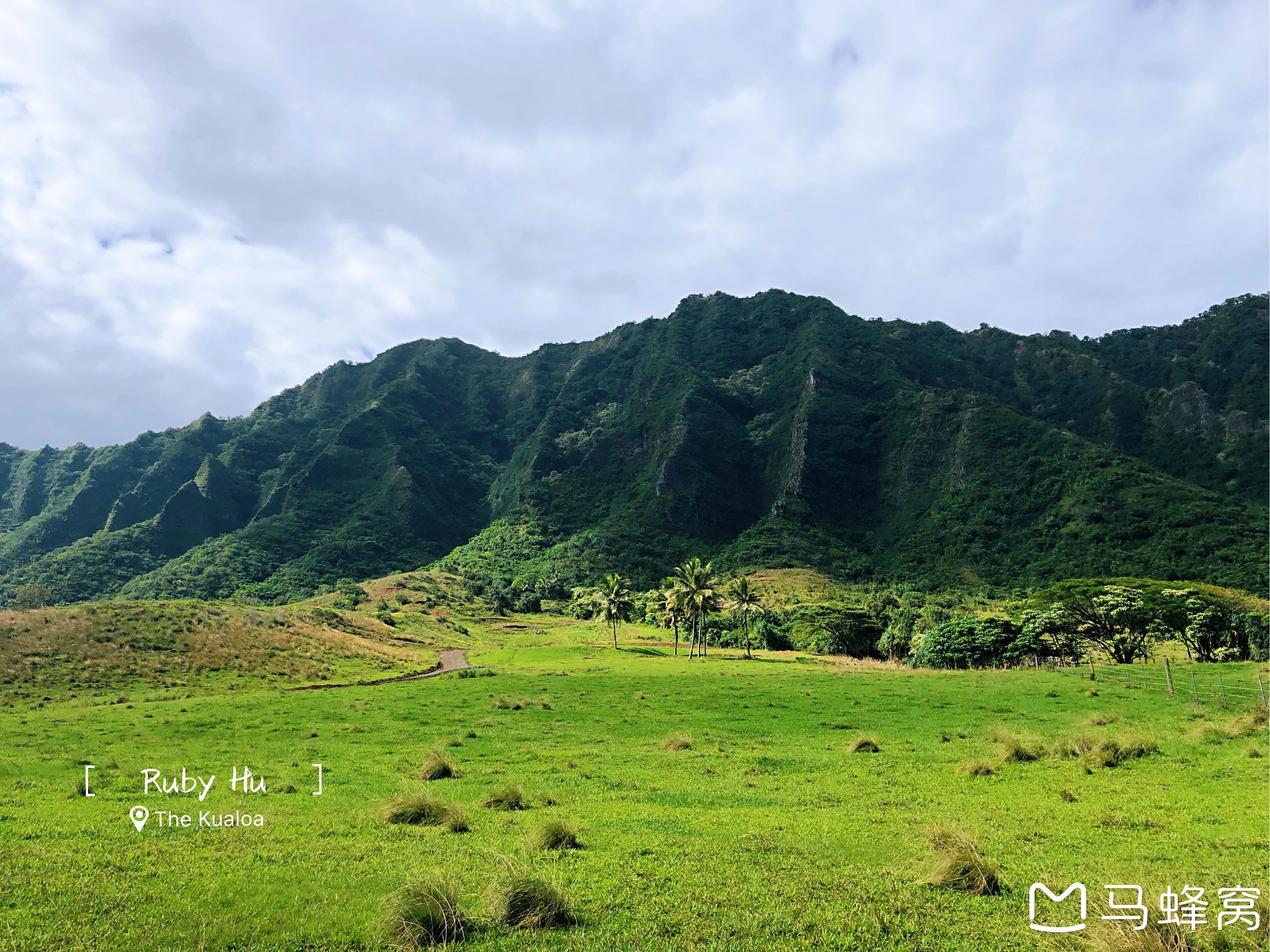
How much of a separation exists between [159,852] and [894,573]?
153809 millimetres

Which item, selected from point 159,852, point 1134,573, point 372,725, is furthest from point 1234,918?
point 1134,573

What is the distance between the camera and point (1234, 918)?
906 cm

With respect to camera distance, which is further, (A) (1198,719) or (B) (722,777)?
(A) (1198,719)

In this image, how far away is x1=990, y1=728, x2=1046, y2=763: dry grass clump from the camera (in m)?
21.7

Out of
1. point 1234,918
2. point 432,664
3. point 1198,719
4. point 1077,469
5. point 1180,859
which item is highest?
point 1077,469

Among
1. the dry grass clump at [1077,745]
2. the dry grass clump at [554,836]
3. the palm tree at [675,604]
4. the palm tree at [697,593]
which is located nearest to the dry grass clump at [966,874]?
the dry grass clump at [554,836]

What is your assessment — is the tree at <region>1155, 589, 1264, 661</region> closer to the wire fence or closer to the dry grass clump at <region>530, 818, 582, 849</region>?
the wire fence

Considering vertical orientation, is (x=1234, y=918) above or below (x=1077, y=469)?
below

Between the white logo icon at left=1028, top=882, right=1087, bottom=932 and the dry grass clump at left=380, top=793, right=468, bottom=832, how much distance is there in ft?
37.7

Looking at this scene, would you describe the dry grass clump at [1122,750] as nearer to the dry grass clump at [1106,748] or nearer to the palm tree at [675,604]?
the dry grass clump at [1106,748]

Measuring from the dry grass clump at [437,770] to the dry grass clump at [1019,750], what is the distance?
1948 cm

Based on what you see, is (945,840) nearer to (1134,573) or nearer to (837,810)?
(837,810)

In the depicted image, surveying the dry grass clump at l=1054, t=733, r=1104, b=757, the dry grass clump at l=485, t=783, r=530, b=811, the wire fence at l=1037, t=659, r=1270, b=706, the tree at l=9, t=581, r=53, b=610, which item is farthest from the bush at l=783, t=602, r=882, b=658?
the tree at l=9, t=581, r=53, b=610

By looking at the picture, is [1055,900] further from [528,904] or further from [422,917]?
[422,917]
